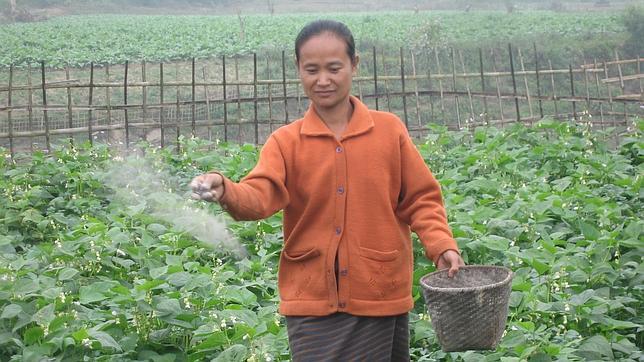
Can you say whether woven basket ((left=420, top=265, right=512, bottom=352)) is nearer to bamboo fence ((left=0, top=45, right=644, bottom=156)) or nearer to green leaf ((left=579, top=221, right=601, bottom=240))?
green leaf ((left=579, top=221, right=601, bottom=240))

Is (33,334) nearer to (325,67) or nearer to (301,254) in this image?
(301,254)

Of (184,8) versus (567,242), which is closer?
(567,242)

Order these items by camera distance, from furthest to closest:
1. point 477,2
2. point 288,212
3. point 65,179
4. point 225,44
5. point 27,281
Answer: point 477,2, point 225,44, point 65,179, point 27,281, point 288,212

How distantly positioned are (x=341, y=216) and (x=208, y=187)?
563mm

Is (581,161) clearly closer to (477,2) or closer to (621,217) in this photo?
(621,217)

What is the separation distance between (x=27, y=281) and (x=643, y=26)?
25.5 m

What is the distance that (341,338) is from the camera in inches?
132

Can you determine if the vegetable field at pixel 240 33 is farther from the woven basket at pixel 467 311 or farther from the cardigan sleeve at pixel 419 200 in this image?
the woven basket at pixel 467 311

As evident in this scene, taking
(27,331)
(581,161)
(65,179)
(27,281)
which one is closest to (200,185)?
(27,331)

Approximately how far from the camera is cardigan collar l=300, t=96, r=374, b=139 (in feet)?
11.4

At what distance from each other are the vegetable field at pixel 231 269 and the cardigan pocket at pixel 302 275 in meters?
0.58

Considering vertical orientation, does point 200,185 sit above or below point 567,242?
above

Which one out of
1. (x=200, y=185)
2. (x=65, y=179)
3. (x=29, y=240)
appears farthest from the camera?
(x=65, y=179)

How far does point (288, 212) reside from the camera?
3484 mm
